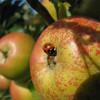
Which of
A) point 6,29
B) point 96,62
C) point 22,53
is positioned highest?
point 96,62

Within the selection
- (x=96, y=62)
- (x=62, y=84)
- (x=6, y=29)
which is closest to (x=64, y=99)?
(x=62, y=84)

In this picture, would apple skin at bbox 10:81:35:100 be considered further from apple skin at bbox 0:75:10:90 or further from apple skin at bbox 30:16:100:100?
apple skin at bbox 30:16:100:100

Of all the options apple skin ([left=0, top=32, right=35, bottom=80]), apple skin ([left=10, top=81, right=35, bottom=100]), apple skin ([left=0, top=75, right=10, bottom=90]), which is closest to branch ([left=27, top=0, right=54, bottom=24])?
apple skin ([left=0, top=32, right=35, bottom=80])

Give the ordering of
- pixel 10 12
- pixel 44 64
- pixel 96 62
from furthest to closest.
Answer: pixel 10 12 → pixel 44 64 → pixel 96 62

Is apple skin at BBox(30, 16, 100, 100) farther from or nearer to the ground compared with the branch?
nearer to the ground

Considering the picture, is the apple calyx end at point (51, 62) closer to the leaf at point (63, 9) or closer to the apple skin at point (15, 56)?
the leaf at point (63, 9)

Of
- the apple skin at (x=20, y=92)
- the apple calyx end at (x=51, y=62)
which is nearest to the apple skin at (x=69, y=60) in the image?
the apple calyx end at (x=51, y=62)

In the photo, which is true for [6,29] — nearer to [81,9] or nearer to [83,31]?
[81,9]

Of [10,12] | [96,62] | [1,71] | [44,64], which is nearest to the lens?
[96,62]
